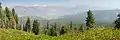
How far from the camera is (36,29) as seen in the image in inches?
5192

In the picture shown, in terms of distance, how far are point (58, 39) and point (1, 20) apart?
351 ft

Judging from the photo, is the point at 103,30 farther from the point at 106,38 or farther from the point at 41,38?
the point at 41,38

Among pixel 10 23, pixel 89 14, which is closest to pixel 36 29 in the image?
pixel 10 23

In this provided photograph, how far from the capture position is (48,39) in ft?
55.4

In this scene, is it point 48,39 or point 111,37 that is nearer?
point 111,37

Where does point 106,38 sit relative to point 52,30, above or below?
above

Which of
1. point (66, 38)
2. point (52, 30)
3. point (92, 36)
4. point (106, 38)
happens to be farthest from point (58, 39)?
point (52, 30)

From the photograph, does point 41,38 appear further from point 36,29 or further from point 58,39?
point 36,29

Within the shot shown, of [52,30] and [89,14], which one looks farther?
[52,30]

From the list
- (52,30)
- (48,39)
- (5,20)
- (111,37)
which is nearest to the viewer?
(111,37)

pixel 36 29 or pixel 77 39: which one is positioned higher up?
pixel 77 39

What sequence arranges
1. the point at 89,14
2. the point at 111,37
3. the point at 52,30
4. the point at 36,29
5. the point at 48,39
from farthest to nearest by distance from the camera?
the point at 52,30, the point at 36,29, the point at 89,14, the point at 48,39, the point at 111,37

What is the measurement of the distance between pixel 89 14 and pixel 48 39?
78.0 m

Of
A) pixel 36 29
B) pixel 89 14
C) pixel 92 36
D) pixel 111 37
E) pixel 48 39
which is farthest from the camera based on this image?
pixel 36 29
